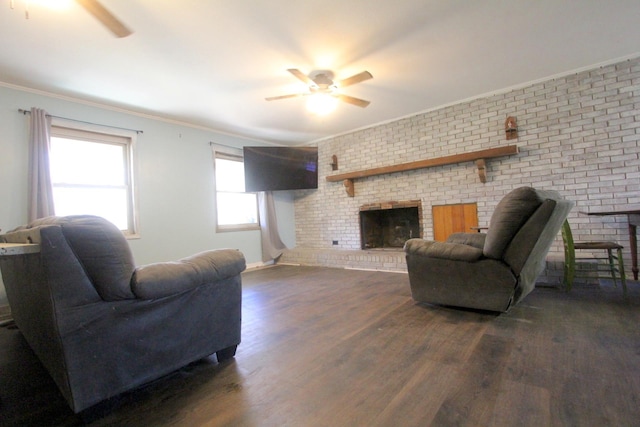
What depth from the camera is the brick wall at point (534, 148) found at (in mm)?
3092

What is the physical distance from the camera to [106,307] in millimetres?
1213

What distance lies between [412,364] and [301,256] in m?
3.78

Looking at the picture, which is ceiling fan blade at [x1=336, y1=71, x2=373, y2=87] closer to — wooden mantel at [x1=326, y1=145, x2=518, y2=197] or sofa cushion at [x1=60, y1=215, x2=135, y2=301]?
wooden mantel at [x1=326, y1=145, x2=518, y2=197]

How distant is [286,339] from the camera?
6.38ft

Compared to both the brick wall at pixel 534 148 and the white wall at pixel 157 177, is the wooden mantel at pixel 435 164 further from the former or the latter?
the white wall at pixel 157 177

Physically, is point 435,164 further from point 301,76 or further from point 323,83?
point 301,76

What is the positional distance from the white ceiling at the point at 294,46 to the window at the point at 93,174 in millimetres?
479

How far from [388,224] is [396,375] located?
12.6ft

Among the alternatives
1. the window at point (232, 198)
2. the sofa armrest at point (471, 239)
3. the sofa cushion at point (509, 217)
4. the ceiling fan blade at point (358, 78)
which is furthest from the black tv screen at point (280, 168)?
the sofa cushion at point (509, 217)

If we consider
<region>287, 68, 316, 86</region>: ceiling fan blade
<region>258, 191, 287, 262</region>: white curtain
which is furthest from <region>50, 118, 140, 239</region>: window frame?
<region>287, 68, 316, 86</region>: ceiling fan blade

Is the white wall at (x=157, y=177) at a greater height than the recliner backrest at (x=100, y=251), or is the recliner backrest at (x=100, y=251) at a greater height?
the white wall at (x=157, y=177)

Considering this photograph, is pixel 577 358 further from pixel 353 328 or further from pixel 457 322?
pixel 353 328

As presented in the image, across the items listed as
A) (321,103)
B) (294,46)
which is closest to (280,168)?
(321,103)

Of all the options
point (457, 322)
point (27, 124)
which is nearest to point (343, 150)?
point (457, 322)
